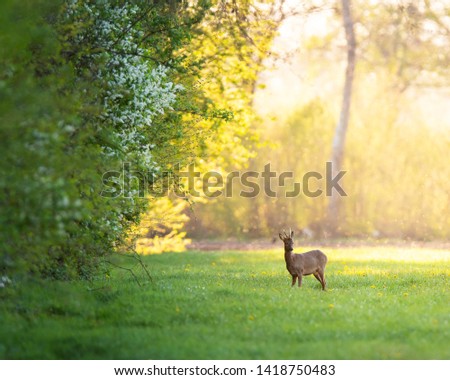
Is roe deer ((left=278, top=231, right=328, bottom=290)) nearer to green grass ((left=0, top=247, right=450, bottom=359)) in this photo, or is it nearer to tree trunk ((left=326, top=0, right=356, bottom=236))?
green grass ((left=0, top=247, right=450, bottom=359))

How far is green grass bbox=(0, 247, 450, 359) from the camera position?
10.4 meters

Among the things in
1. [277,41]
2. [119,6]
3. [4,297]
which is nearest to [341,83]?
[277,41]

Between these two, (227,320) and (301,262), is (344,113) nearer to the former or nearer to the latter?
(301,262)

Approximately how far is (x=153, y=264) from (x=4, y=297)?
11.3 metres

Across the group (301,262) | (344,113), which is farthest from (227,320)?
(344,113)

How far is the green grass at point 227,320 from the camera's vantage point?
34.0 feet

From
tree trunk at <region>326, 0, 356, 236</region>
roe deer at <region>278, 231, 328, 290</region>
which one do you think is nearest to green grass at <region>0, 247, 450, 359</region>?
roe deer at <region>278, 231, 328, 290</region>

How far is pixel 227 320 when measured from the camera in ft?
39.2

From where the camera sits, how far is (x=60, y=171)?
981 cm

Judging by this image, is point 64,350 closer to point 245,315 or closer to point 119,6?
point 245,315

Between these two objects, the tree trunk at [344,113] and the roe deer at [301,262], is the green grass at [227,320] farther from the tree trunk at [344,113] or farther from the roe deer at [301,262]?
the tree trunk at [344,113]

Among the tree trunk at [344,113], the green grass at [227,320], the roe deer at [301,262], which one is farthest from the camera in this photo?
the tree trunk at [344,113]

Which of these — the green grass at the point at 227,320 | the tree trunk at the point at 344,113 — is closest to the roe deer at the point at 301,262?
the green grass at the point at 227,320

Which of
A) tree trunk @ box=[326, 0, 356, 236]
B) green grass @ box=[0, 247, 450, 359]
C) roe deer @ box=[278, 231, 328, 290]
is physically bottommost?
green grass @ box=[0, 247, 450, 359]
